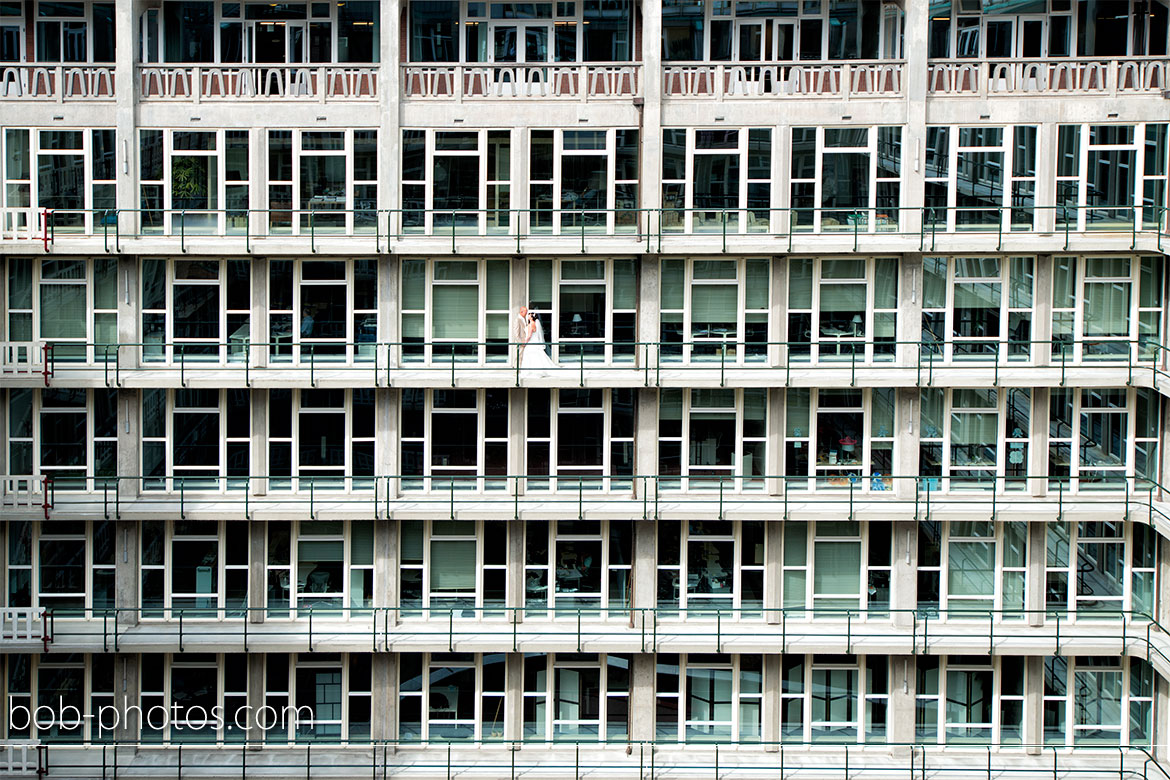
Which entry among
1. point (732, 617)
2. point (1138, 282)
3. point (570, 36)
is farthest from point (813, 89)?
point (732, 617)

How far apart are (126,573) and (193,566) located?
1.21m

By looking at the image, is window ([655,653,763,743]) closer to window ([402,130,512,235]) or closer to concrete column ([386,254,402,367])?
concrete column ([386,254,402,367])

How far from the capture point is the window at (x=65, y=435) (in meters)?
36.1

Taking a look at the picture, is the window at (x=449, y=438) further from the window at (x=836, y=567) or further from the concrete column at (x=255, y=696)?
the window at (x=836, y=567)

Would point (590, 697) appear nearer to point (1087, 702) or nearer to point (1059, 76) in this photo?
point (1087, 702)

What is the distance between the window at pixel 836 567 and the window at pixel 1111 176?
6741mm

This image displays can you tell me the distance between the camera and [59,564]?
3647 centimetres

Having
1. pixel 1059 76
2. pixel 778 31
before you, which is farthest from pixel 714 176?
pixel 1059 76

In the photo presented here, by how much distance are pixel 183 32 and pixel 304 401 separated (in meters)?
7.09

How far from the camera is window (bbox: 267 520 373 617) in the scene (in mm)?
36562

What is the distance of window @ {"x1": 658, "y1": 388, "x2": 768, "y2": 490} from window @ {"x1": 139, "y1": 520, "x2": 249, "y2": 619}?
7978 millimetres

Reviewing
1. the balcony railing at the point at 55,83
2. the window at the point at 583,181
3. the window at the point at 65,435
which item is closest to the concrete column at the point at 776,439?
the window at the point at 583,181

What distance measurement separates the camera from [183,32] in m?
36.2

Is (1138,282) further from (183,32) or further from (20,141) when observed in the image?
(20,141)
